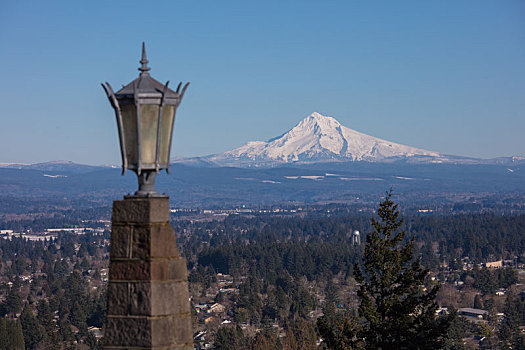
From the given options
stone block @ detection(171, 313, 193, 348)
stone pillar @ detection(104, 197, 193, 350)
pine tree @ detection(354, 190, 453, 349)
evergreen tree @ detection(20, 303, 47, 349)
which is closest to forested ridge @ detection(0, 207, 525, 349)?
evergreen tree @ detection(20, 303, 47, 349)

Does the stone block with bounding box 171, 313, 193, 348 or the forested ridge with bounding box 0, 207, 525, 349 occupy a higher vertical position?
the stone block with bounding box 171, 313, 193, 348

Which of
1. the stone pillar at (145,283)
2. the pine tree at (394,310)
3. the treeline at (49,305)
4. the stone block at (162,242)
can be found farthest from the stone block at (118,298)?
the treeline at (49,305)

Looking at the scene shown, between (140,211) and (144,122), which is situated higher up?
(144,122)

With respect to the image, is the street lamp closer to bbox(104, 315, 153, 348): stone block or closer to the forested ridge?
bbox(104, 315, 153, 348): stone block

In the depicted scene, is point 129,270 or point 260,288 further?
point 260,288

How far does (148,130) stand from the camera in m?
7.48

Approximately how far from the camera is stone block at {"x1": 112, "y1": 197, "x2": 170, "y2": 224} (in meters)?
7.28

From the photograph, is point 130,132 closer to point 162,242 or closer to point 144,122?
point 144,122

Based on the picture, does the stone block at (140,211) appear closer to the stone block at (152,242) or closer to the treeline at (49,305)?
the stone block at (152,242)

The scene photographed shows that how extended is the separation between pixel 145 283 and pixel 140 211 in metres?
0.66

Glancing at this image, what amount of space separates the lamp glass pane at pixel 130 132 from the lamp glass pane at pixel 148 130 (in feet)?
0.22

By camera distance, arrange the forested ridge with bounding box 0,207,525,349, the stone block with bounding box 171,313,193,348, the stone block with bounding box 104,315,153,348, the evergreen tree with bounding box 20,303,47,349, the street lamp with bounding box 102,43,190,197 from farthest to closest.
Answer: the forested ridge with bounding box 0,207,525,349 < the evergreen tree with bounding box 20,303,47,349 < the street lamp with bounding box 102,43,190,197 < the stone block with bounding box 171,313,193,348 < the stone block with bounding box 104,315,153,348

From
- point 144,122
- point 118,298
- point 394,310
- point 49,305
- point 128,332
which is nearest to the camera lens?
point 128,332

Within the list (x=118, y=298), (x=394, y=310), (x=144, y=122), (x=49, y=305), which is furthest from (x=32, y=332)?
(x=144, y=122)
